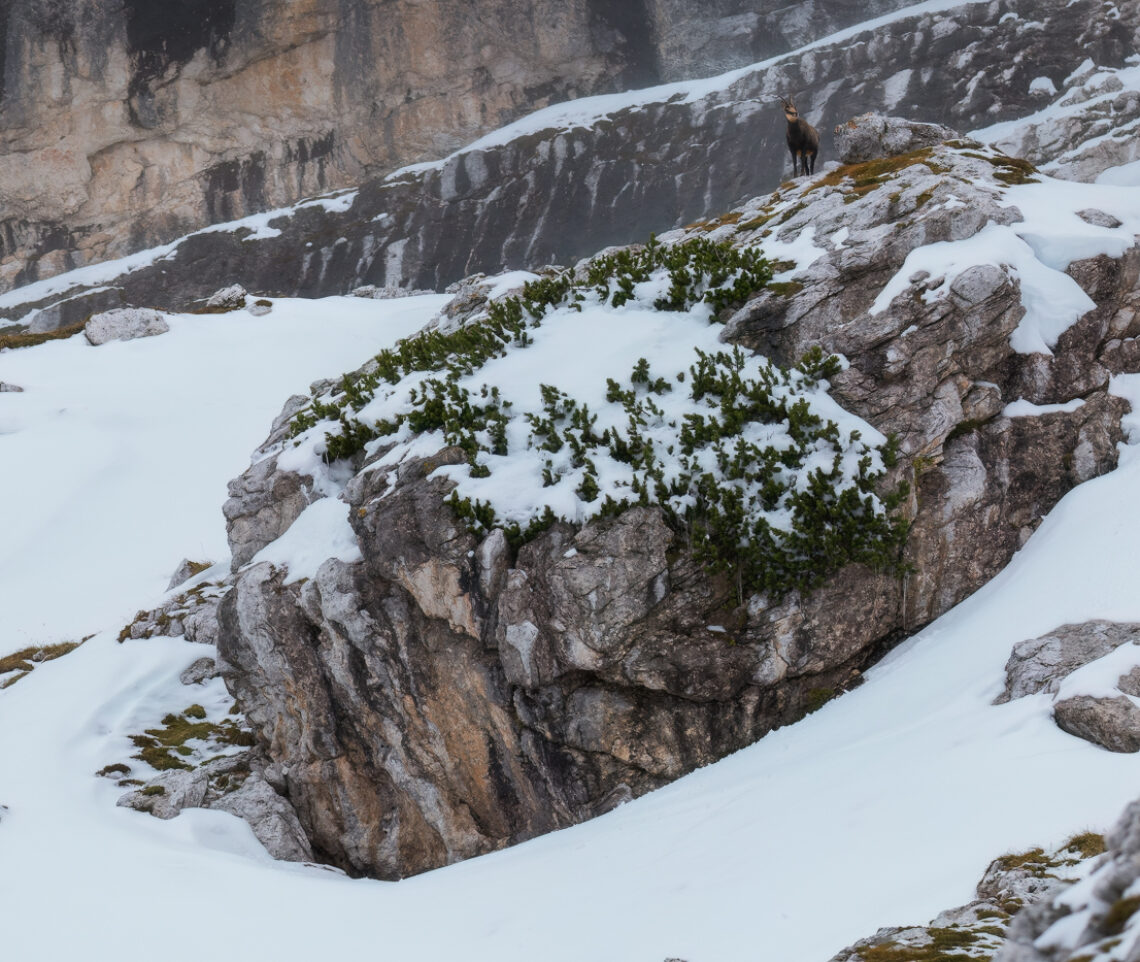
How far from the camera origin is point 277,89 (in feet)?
228

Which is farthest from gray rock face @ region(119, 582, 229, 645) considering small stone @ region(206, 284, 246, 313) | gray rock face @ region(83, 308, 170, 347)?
small stone @ region(206, 284, 246, 313)

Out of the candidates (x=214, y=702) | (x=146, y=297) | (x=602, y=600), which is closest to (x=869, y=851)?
(x=602, y=600)

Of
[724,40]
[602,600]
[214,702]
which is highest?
[724,40]

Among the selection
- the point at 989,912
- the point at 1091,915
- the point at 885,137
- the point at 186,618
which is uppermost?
the point at 885,137

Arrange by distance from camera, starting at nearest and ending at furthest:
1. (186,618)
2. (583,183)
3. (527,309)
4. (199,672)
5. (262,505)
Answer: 1. (262,505)
2. (527,309)
3. (199,672)
4. (186,618)
5. (583,183)

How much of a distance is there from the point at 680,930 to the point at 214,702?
13104 mm

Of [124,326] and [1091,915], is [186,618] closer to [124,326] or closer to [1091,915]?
[1091,915]

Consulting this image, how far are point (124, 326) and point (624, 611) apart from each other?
118ft

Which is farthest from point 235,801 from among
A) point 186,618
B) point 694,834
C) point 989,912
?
point 989,912

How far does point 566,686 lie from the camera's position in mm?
11508

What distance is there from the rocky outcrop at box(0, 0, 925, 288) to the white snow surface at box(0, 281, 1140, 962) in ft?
206

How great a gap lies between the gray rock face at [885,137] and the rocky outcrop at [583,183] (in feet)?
118

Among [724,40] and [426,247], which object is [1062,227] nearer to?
[426,247]

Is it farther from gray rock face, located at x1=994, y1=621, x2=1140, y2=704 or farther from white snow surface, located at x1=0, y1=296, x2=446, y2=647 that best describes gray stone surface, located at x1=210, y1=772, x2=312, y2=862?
white snow surface, located at x1=0, y1=296, x2=446, y2=647
